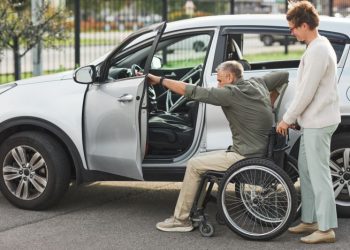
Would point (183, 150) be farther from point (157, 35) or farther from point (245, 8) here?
point (245, 8)

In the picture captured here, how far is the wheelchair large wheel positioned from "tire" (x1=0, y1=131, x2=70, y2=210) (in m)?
1.55

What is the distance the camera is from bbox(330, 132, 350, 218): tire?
6.11 meters

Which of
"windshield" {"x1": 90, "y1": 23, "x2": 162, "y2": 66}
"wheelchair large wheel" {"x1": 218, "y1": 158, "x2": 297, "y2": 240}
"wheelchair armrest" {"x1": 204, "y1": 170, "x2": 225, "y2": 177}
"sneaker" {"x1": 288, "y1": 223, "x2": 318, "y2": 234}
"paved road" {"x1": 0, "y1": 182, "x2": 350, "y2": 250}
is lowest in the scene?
"paved road" {"x1": 0, "y1": 182, "x2": 350, "y2": 250}

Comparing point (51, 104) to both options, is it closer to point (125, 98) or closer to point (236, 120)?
point (125, 98)

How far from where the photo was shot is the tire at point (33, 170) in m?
6.42

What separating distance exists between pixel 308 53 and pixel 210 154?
1.12m

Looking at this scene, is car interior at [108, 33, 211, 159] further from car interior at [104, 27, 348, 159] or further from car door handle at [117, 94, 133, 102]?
car door handle at [117, 94, 133, 102]

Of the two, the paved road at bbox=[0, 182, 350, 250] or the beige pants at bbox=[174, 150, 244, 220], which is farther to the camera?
the beige pants at bbox=[174, 150, 244, 220]

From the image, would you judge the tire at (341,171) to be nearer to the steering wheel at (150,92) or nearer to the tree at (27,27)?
the steering wheel at (150,92)

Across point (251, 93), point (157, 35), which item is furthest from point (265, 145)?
point (157, 35)

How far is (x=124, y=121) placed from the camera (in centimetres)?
618

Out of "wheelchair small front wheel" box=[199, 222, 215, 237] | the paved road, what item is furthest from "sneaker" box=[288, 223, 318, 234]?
"wheelchair small front wheel" box=[199, 222, 215, 237]

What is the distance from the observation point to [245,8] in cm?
1822

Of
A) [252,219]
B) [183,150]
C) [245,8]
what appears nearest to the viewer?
[252,219]
